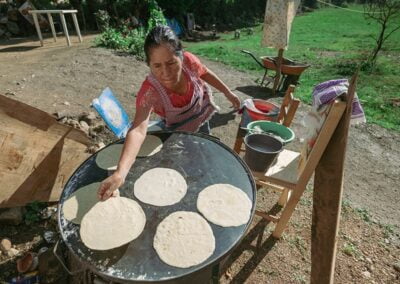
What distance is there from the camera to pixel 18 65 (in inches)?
261

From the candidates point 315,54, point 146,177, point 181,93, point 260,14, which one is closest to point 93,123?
point 181,93

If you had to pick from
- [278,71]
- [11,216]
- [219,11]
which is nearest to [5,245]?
[11,216]

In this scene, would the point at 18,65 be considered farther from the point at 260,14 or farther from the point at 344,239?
the point at 260,14

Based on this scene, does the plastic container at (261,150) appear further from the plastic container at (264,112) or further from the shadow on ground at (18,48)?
the shadow on ground at (18,48)

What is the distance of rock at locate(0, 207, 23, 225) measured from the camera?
2.43 metres

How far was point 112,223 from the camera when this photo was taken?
57.8 inches

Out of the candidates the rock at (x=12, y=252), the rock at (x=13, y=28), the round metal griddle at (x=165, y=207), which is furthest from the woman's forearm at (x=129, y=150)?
the rock at (x=13, y=28)

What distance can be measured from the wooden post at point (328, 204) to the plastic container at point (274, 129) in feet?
2.16

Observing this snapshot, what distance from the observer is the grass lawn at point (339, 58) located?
575 cm

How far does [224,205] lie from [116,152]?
0.92 meters

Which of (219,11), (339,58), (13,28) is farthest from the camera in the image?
(219,11)

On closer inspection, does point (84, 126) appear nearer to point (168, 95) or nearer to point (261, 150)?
point (168, 95)

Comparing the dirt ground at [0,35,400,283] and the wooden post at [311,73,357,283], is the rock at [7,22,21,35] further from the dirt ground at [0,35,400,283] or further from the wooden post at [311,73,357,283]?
the wooden post at [311,73,357,283]

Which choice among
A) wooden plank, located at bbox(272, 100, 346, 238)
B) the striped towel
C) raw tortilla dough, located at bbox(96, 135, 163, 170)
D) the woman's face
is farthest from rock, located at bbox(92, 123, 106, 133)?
the striped towel
